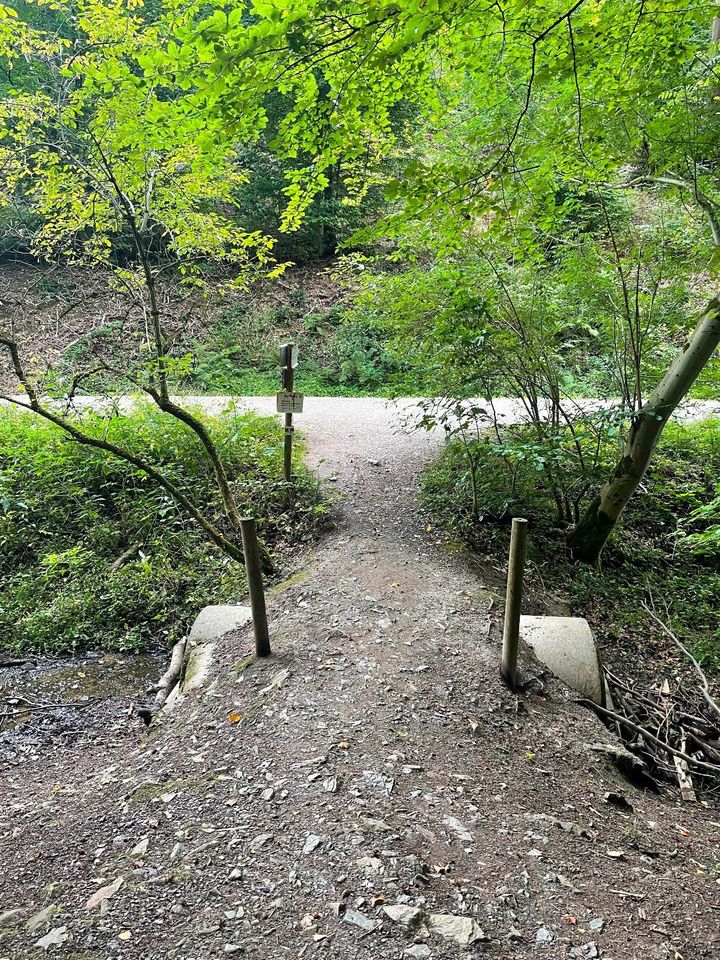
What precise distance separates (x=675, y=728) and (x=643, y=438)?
260cm

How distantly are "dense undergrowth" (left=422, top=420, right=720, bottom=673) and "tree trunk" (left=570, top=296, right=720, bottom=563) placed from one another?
0.31 meters

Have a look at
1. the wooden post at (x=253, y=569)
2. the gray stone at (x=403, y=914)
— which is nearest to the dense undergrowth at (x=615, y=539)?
the wooden post at (x=253, y=569)

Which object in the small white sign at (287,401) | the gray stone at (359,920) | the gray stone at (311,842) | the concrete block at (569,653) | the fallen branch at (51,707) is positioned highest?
the small white sign at (287,401)

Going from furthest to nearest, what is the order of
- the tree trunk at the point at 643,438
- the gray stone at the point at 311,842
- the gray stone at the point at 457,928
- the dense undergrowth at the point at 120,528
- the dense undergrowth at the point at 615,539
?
the dense undergrowth at the point at 120,528, the dense undergrowth at the point at 615,539, the tree trunk at the point at 643,438, the gray stone at the point at 311,842, the gray stone at the point at 457,928

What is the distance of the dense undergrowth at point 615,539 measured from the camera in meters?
5.53

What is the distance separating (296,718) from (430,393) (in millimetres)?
3842

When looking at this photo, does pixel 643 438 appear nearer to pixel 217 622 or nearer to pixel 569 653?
pixel 569 653

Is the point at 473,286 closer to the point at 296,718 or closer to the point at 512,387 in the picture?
the point at 512,387

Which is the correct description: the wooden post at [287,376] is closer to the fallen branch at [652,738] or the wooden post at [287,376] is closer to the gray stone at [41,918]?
the fallen branch at [652,738]

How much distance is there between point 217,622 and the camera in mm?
4938

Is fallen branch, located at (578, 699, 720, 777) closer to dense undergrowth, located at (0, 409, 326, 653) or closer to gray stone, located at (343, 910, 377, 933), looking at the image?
gray stone, located at (343, 910, 377, 933)

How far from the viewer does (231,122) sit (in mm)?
2627

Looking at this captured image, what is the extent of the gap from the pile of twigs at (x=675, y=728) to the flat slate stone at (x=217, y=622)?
2.96 m

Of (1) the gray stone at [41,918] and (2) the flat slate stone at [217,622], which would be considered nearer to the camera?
(1) the gray stone at [41,918]
